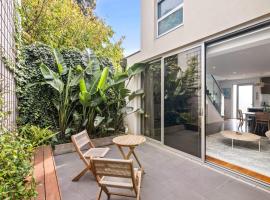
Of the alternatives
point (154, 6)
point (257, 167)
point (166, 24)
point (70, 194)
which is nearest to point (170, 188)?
point (70, 194)

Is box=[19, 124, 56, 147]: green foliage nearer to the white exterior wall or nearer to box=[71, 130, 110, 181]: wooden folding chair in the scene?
box=[71, 130, 110, 181]: wooden folding chair

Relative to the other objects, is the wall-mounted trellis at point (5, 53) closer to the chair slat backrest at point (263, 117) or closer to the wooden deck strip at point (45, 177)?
the wooden deck strip at point (45, 177)

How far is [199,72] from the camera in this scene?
3770 millimetres

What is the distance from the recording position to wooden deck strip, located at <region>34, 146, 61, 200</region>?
1.91 metres

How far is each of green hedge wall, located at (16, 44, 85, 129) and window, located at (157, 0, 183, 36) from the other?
3464 mm

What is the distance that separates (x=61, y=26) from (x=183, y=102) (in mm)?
7190

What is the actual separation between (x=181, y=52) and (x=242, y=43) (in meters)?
1.37

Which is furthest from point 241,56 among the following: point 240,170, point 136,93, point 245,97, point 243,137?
point 245,97

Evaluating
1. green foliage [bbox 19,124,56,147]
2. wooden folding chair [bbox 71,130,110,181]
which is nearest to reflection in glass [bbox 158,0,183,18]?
wooden folding chair [bbox 71,130,110,181]

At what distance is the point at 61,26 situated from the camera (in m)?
8.05

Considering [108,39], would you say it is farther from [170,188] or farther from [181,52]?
[170,188]

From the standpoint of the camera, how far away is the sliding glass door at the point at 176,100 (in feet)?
12.9

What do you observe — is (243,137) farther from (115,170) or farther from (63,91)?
(63,91)

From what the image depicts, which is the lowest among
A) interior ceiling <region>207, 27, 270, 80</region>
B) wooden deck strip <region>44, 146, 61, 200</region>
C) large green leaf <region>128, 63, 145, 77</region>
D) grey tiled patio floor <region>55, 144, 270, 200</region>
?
grey tiled patio floor <region>55, 144, 270, 200</region>
